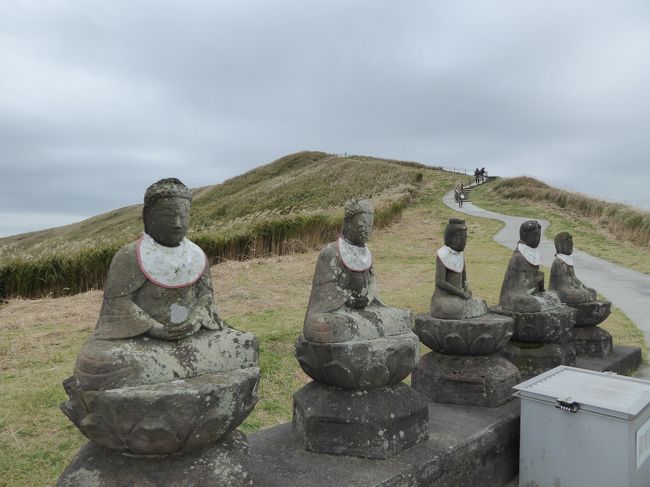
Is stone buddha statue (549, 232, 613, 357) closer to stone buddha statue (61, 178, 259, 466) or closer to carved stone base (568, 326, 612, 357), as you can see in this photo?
carved stone base (568, 326, 612, 357)

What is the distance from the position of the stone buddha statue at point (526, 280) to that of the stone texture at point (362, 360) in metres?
1.88

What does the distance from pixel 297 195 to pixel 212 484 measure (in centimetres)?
3460

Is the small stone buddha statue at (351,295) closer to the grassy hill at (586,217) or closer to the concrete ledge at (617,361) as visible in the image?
the concrete ledge at (617,361)

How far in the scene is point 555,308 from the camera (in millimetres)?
4477

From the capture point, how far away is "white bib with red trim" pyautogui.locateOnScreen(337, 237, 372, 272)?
299 centimetres

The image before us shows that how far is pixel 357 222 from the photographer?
303 centimetres

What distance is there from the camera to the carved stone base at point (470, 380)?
3.74 meters

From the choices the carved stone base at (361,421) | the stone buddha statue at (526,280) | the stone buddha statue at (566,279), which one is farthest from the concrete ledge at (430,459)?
the stone buddha statue at (566,279)

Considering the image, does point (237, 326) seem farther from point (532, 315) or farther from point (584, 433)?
point (584, 433)

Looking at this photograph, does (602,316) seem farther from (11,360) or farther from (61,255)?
(61,255)

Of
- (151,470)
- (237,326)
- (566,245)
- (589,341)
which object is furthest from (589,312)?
(151,470)

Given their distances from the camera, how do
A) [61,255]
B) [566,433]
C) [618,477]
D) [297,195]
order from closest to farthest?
[618,477], [566,433], [61,255], [297,195]

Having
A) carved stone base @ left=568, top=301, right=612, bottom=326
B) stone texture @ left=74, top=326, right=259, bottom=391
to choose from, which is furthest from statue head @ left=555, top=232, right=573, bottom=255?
stone texture @ left=74, top=326, right=259, bottom=391

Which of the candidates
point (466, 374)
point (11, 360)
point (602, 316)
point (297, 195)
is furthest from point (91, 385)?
point (297, 195)
